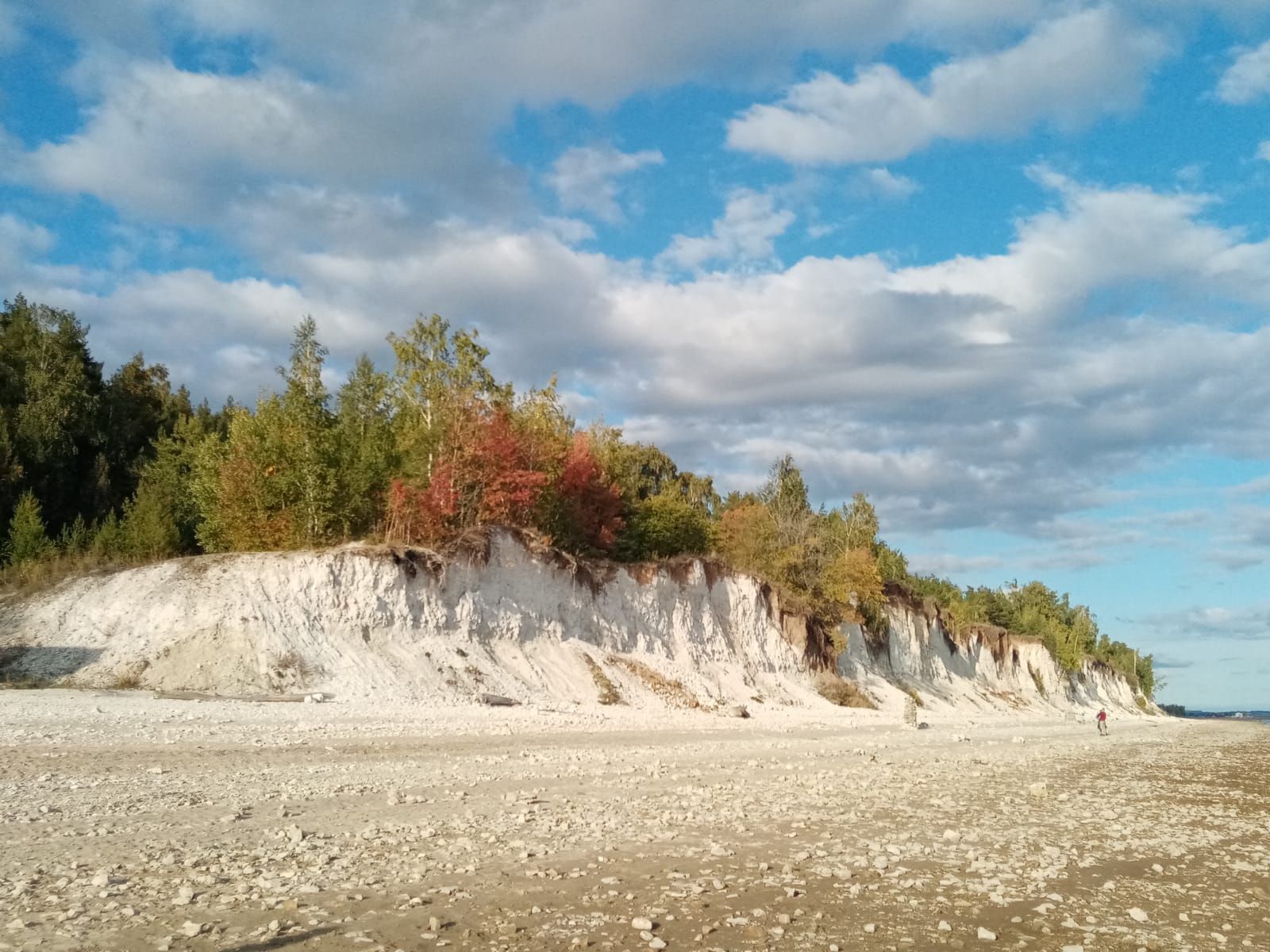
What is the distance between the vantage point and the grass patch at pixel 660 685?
36656mm

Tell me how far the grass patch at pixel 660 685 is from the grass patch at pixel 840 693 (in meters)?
12.7

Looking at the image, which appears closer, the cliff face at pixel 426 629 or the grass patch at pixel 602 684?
the cliff face at pixel 426 629

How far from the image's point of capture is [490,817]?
1151 cm

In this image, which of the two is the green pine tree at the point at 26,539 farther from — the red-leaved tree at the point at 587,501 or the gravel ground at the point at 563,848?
the red-leaved tree at the point at 587,501

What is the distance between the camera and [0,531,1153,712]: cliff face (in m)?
27.2

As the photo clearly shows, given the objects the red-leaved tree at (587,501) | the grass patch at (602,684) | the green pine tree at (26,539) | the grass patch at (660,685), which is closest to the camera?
the green pine tree at (26,539)

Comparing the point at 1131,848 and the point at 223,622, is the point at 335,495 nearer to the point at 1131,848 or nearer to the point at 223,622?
the point at 223,622

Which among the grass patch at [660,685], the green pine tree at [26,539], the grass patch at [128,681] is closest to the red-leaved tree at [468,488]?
the grass patch at [660,685]

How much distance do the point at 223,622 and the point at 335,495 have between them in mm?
8102

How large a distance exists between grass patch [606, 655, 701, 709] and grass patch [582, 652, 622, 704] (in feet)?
0.85

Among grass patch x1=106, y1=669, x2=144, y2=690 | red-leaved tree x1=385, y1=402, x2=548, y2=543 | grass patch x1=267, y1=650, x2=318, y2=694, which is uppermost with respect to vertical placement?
red-leaved tree x1=385, y1=402, x2=548, y2=543

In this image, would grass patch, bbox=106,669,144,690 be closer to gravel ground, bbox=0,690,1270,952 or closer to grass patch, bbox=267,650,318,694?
grass patch, bbox=267,650,318,694

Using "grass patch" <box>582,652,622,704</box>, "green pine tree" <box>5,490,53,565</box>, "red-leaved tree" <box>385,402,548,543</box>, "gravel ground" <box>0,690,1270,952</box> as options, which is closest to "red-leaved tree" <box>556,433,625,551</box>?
"red-leaved tree" <box>385,402,548,543</box>

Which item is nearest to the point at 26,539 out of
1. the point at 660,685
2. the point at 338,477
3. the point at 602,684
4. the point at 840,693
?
the point at 338,477
